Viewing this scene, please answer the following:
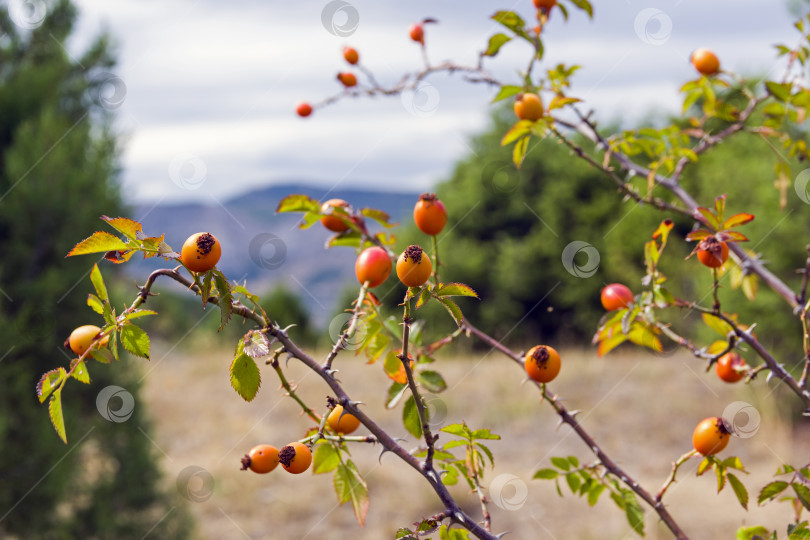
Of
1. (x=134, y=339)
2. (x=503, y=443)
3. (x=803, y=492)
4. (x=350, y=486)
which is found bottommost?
(x=503, y=443)

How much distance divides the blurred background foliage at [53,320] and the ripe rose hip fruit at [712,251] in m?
3.45

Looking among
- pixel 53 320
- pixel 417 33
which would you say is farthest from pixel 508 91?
pixel 53 320

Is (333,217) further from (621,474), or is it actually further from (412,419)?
(621,474)

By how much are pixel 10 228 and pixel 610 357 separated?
305 inches

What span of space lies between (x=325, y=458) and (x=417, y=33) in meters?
1.07

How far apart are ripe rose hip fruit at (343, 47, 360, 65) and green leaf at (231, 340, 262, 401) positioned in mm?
1090

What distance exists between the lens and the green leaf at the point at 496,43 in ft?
4.19

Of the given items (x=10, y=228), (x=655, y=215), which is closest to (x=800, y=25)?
(x=10, y=228)


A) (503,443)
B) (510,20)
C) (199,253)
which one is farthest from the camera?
(503,443)

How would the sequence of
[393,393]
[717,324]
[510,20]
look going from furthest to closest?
[510,20] < [717,324] < [393,393]

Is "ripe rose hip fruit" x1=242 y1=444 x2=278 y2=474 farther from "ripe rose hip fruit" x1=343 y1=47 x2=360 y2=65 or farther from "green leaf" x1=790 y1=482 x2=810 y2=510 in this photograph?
"ripe rose hip fruit" x1=343 y1=47 x2=360 y2=65

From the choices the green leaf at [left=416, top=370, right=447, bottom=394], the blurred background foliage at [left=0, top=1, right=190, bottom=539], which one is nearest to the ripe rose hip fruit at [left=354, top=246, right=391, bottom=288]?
the green leaf at [left=416, top=370, right=447, bottom=394]

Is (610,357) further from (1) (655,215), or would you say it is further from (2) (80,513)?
(2) (80,513)

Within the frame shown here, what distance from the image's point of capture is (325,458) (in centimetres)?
86
